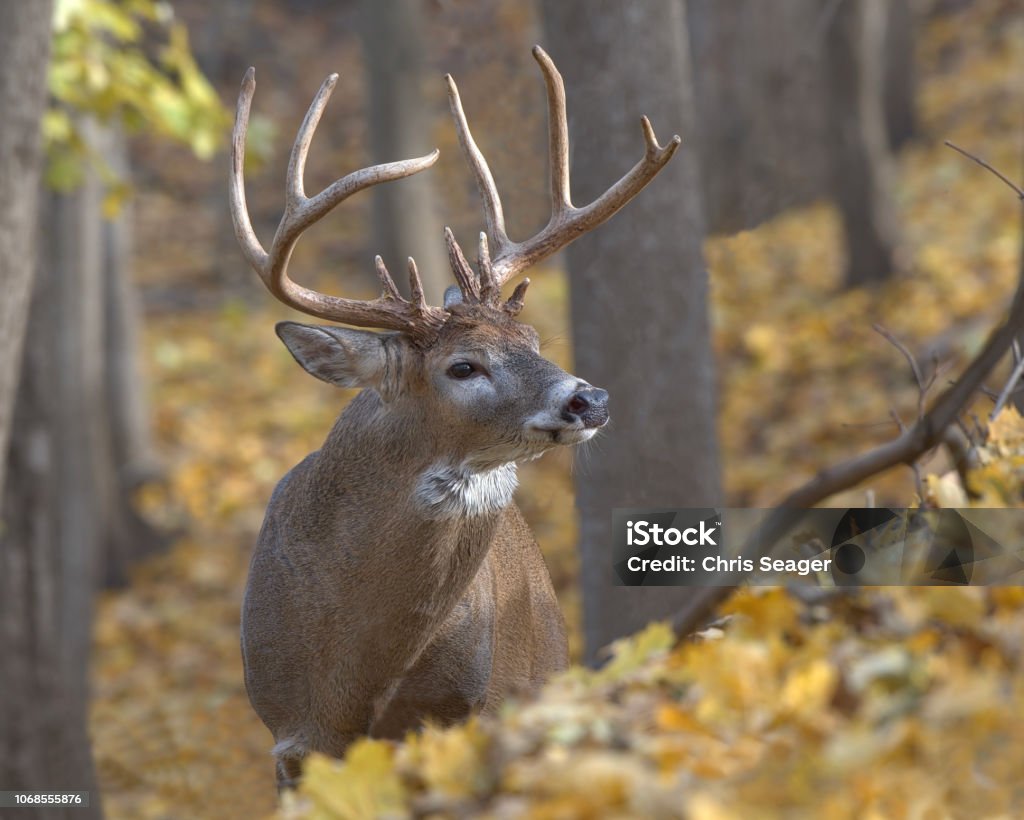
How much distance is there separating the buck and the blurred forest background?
2.89 ft

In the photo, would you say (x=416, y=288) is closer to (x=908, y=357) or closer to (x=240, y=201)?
(x=240, y=201)

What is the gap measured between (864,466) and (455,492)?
217cm

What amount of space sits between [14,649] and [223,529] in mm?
6268

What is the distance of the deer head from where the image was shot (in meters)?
4.74

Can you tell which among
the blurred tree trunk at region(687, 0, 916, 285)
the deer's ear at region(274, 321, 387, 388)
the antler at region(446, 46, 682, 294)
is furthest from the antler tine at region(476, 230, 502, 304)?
the blurred tree trunk at region(687, 0, 916, 285)

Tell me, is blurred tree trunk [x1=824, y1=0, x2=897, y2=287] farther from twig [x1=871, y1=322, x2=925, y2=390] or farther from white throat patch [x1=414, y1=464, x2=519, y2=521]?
white throat patch [x1=414, y1=464, x2=519, y2=521]

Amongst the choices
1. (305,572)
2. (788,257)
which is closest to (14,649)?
(305,572)

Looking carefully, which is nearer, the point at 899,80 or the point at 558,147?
the point at 558,147

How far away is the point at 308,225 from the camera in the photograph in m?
4.86

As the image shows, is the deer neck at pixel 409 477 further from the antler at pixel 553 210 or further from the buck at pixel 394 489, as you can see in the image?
the antler at pixel 553 210

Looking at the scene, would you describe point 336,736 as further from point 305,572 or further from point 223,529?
point 223,529

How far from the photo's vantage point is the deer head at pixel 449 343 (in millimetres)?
4738

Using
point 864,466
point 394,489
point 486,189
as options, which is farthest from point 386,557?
point 864,466

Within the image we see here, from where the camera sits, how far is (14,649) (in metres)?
7.77
